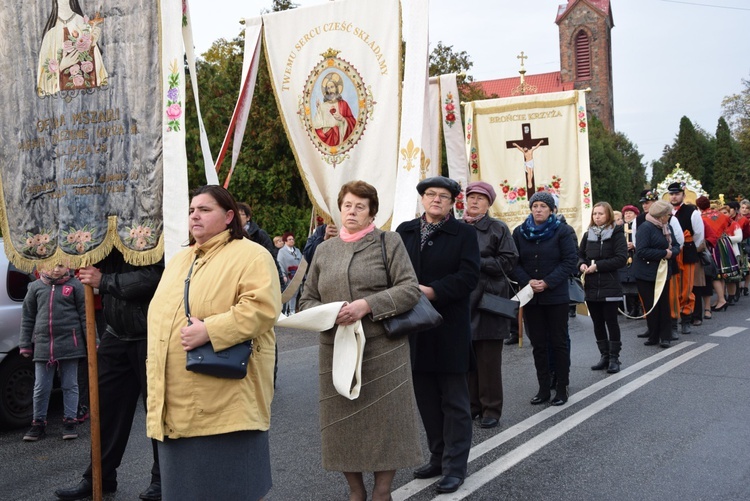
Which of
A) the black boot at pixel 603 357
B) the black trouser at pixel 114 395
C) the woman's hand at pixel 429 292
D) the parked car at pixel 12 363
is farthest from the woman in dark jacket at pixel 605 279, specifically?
the parked car at pixel 12 363

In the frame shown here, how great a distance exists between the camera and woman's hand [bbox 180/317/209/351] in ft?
11.3

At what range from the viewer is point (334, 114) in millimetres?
5914

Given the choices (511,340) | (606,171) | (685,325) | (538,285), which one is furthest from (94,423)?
(606,171)

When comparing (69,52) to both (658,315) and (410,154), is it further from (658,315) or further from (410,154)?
(658,315)

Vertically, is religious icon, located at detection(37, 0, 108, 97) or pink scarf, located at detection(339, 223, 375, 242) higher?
religious icon, located at detection(37, 0, 108, 97)

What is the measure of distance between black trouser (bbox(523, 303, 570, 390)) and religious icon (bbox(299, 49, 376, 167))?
2557mm

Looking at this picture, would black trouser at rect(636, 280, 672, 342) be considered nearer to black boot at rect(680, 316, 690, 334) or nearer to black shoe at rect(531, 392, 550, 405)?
black boot at rect(680, 316, 690, 334)

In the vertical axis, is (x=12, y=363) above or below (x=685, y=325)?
above

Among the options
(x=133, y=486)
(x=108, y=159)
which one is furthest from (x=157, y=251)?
(x=133, y=486)

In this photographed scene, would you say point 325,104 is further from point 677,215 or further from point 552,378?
point 677,215

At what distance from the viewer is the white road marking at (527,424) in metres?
4.95

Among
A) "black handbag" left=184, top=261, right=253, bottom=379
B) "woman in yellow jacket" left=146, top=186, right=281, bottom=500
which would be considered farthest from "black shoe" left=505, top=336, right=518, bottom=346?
"black handbag" left=184, top=261, right=253, bottom=379

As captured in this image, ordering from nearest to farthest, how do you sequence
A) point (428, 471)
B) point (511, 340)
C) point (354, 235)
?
point (354, 235) → point (428, 471) → point (511, 340)

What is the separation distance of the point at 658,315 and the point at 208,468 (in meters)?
8.44
